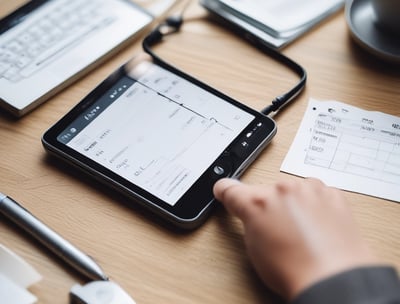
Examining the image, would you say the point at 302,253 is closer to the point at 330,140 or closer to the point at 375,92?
the point at 330,140

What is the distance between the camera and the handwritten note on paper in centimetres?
71

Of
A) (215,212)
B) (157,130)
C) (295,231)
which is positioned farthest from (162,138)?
(295,231)

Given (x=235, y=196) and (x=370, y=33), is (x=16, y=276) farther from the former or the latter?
(x=370, y=33)

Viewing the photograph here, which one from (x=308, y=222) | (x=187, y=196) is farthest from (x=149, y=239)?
(x=308, y=222)

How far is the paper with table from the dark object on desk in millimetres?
543

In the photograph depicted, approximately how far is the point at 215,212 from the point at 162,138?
0.39 feet

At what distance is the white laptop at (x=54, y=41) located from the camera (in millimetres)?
807

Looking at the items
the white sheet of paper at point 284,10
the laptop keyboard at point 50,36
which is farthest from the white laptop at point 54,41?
the white sheet of paper at point 284,10

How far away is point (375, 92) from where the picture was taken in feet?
2.64

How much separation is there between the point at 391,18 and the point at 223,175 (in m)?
0.35

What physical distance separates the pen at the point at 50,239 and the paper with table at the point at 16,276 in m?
0.03

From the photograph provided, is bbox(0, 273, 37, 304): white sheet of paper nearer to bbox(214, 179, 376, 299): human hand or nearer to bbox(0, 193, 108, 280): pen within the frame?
bbox(0, 193, 108, 280): pen

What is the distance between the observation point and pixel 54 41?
859mm

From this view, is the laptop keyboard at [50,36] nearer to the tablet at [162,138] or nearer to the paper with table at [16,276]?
the tablet at [162,138]
